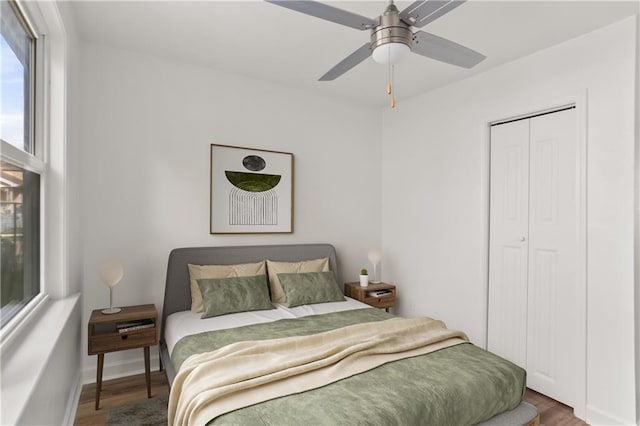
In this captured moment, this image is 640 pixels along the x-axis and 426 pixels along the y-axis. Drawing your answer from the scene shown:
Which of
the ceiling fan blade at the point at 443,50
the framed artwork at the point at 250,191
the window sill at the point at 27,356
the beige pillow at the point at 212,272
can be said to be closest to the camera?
the window sill at the point at 27,356

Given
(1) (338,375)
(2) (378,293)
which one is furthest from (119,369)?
(2) (378,293)

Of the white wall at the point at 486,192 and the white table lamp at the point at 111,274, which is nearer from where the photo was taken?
the white wall at the point at 486,192

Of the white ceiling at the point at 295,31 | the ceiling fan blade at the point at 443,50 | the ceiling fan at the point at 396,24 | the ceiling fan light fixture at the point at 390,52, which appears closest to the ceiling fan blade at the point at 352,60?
the ceiling fan at the point at 396,24

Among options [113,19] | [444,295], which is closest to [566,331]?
[444,295]

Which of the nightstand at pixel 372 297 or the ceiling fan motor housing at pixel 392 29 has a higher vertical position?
the ceiling fan motor housing at pixel 392 29

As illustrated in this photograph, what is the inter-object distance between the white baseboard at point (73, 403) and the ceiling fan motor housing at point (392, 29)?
2786mm

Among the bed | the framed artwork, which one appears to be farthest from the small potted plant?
the bed

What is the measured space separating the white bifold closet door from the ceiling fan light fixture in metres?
1.77

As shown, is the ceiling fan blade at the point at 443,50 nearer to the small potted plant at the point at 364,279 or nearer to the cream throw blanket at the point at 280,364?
the cream throw blanket at the point at 280,364

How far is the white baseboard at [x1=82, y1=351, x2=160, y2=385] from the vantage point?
2.89 meters

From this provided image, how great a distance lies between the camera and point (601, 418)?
2473 mm

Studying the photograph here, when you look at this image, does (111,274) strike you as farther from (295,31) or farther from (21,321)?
(295,31)

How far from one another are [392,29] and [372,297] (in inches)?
108

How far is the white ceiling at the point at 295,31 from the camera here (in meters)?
2.35
